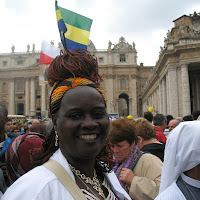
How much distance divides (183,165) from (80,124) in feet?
3.57

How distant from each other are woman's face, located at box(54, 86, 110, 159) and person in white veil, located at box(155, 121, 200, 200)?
817mm

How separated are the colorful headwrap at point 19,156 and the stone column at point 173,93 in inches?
689

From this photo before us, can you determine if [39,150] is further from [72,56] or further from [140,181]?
[140,181]

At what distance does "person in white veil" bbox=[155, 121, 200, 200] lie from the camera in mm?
1817

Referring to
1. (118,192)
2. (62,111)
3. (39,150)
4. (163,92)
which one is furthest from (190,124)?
(163,92)

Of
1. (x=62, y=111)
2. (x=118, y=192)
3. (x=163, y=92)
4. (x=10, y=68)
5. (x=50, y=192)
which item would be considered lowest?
(x=118, y=192)

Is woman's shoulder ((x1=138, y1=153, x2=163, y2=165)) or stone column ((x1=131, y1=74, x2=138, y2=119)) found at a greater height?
stone column ((x1=131, y1=74, x2=138, y2=119))

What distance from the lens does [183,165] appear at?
6.24ft

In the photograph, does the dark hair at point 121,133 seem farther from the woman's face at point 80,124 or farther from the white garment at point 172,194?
the woman's face at point 80,124

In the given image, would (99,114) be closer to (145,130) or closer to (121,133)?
(121,133)

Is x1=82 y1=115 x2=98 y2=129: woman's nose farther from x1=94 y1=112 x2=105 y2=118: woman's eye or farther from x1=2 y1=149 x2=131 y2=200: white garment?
x1=2 y1=149 x2=131 y2=200: white garment

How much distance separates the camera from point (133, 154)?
2982 millimetres

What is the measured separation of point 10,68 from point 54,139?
63.2 meters

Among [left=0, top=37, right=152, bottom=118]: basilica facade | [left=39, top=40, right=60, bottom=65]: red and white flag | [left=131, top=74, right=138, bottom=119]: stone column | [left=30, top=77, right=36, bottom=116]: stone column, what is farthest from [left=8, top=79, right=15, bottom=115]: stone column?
[left=39, top=40, right=60, bottom=65]: red and white flag
